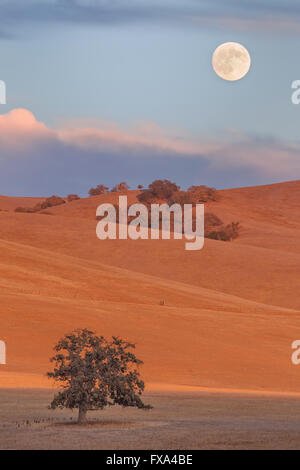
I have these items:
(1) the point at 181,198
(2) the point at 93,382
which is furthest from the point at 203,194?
(2) the point at 93,382

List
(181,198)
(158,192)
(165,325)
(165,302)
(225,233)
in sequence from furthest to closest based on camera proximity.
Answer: (158,192) < (181,198) < (225,233) < (165,302) < (165,325)

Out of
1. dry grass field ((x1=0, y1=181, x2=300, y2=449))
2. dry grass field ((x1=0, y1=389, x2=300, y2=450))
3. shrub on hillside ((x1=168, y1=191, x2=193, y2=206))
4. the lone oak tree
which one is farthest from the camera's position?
shrub on hillside ((x1=168, y1=191, x2=193, y2=206))

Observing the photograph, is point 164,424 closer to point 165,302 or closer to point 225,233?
point 165,302

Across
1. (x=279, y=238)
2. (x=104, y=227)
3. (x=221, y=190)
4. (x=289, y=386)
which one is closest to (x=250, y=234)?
(x=279, y=238)

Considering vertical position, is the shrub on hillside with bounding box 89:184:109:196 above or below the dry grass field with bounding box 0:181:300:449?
above

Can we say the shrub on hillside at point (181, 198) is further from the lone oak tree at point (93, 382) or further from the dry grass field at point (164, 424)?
the lone oak tree at point (93, 382)

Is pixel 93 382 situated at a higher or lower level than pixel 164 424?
higher

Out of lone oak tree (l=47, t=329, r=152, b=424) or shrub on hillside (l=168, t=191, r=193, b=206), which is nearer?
lone oak tree (l=47, t=329, r=152, b=424)

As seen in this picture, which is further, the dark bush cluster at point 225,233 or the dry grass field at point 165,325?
the dark bush cluster at point 225,233

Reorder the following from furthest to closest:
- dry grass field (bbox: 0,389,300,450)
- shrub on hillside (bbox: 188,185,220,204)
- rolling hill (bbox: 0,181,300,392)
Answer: shrub on hillside (bbox: 188,185,220,204), rolling hill (bbox: 0,181,300,392), dry grass field (bbox: 0,389,300,450)

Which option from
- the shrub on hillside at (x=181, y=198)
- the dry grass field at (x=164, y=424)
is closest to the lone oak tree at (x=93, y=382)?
the dry grass field at (x=164, y=424)

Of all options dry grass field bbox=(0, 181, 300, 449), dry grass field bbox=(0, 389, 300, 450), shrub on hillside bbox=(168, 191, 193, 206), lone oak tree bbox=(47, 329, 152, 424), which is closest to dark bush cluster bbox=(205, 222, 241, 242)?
dry grass field bbox=(0, 181, 300, 449)

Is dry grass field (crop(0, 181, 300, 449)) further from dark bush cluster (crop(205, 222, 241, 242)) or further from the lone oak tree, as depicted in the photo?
dark bush cluster (crop(205, 222, 241, 242))
